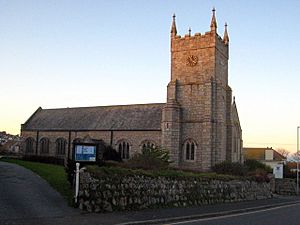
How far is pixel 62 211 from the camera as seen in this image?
51.0ft

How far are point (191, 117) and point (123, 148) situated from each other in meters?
10.1

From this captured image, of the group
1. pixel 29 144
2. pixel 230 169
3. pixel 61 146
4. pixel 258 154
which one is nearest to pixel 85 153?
pixel 230 169

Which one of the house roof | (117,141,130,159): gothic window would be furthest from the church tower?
the house roof

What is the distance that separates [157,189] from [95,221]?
6.55 metres

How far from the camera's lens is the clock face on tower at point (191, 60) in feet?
149

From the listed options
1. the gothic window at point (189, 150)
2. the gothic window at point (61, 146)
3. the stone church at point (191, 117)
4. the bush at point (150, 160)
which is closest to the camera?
the bush at point (150, 160)

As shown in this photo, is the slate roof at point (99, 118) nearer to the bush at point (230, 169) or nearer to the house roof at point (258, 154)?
the bush at point (230, 169)

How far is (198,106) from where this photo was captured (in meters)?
44.2

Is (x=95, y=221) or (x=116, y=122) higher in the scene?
(x=116, y=122)

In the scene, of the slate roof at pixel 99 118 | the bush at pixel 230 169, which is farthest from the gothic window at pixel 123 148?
the bush at pixel 230 169

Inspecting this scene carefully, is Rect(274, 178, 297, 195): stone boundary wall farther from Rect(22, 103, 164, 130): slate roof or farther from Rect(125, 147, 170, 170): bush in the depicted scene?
Rect(125, 147, 170, 170): bush

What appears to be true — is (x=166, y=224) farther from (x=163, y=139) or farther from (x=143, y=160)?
(x=163, y=139)

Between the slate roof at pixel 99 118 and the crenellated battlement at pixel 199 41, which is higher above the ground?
the crenellated battlement at pixel 199 41

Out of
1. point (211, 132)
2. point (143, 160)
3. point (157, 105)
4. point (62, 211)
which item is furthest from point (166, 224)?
point (157, 105)
